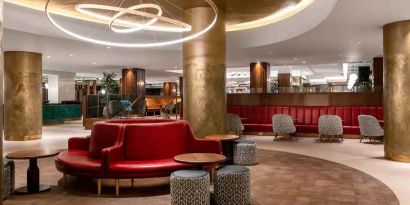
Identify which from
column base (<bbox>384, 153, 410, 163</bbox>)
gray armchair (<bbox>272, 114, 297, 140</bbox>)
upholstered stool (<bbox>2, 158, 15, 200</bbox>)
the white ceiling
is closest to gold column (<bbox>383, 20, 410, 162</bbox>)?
column base (<bbox>384, 153, 410, 163</bbox>)

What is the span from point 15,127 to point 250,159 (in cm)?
863

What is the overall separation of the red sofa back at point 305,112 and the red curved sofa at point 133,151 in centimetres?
726

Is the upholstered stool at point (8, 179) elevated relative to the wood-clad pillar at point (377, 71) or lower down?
lower down

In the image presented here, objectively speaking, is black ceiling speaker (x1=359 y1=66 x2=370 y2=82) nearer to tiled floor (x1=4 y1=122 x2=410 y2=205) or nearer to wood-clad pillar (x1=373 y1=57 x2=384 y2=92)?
wood-clad pillar (x1=373 y1=57 x2=384 y2=92)

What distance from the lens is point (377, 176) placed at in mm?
5984

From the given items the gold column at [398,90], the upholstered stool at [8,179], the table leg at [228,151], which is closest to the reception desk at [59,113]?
the table leg at [228,151]

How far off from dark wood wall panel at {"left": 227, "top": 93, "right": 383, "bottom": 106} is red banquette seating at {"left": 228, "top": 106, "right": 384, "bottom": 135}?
538mm

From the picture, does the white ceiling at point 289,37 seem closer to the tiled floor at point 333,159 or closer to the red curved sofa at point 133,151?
the tiled floor at point 333,159

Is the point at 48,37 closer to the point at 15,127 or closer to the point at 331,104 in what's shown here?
the point at 15,127

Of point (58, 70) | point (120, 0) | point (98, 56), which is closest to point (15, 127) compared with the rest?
point (98, 56)

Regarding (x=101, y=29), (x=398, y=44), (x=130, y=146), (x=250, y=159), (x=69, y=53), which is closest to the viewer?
(x=130, y=146)

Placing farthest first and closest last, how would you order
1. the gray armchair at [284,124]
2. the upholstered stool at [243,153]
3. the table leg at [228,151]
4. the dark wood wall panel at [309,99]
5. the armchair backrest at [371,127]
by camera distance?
the dark wood wall panel at [309,99], the gray armchair at [284,124], the armchair backrest at [371,127], the table leg at [228,151], the upholstered stool at [243,153]

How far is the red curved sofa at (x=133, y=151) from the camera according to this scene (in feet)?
16.2

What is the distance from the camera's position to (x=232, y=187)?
13.9ft
